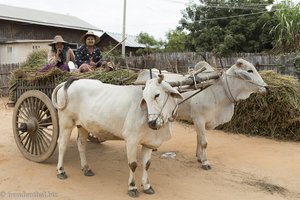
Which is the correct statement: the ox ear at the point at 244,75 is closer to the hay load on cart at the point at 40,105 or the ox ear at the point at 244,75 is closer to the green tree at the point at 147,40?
the hay load on cart at the point at 40,105

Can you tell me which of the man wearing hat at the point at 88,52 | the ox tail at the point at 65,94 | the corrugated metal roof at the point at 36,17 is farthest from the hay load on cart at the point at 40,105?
the corrugated metal roof at the point at 36,17

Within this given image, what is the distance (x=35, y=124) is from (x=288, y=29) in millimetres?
11467

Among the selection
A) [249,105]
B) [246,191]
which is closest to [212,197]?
[246,191]

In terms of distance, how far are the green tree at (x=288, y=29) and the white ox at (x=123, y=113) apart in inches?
430

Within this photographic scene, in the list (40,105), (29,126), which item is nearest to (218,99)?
(40,105)

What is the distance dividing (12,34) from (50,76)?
1657 centimetres

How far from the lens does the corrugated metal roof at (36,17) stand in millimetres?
19902

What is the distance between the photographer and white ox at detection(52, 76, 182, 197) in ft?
13.0

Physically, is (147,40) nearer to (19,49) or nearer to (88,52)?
(19,49)

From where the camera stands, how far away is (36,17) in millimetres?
21688

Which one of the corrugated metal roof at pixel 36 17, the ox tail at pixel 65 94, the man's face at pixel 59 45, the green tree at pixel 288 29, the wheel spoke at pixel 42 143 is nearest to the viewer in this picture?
the ox tail at pixel 65 94

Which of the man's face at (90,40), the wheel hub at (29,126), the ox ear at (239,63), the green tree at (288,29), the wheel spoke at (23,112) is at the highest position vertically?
the green tree at (288,29)

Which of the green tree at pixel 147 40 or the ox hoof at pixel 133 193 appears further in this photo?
the green tree at pixel 147 40

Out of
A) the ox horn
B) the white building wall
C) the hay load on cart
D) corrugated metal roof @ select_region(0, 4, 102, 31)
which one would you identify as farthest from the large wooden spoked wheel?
corrugated metal roof @ select_region(0, 4, 102, 31)
